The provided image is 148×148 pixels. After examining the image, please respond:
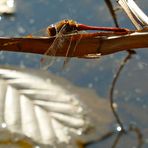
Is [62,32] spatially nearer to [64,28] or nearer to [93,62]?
[64,28]

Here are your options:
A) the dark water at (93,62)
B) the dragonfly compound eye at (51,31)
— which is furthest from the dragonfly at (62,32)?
the dark water at (93,62)

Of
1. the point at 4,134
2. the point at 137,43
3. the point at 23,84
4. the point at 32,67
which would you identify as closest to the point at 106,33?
the point at 137,43

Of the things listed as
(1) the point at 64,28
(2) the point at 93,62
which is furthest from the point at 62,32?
(2) the point at 93,62

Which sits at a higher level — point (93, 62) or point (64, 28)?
point (93, 62)

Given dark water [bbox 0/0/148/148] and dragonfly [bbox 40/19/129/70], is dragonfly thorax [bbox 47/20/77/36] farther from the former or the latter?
dark water [bbox 0/0/148/148]

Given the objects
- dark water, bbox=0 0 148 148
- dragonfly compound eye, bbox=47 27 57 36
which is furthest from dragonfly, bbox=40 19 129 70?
dark water, bbox=0 0 148 148

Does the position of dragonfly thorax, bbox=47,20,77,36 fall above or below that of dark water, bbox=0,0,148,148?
below

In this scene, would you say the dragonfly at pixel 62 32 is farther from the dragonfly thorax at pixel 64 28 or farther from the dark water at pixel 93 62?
the dark water at pixel 93 62

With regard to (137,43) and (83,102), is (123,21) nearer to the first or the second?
(83,102)
